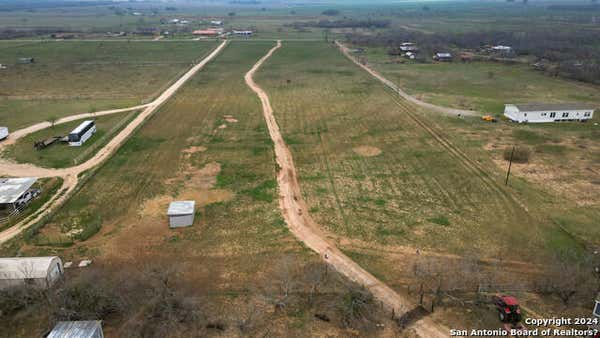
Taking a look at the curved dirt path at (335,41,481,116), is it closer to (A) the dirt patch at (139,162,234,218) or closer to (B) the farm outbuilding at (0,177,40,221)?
(A) the dirt patch at (139,162,234,218)

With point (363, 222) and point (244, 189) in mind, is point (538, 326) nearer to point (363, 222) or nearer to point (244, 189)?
point (363, 222)

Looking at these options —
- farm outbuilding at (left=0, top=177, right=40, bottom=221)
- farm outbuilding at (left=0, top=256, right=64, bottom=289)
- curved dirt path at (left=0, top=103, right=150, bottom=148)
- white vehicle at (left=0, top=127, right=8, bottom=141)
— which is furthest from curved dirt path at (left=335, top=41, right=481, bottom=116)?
white vehicle at (left=0, top=127, right=8, bottom=141)

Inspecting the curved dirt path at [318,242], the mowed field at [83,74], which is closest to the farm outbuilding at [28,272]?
the curved dirt path at [318,242]

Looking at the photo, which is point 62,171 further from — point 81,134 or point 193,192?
point 193,192

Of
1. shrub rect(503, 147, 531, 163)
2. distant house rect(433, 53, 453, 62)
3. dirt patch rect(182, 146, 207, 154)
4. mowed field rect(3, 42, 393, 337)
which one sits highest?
distant house rect(433, 53, 453, 62)

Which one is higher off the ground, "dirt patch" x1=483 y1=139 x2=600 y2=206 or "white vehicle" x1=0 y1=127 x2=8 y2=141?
"white vehicle" x1=0 y1=127 x2=8 y2=141

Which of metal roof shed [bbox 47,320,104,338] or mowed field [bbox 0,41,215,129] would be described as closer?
metal roof shed [bbox 47,320,104,338]

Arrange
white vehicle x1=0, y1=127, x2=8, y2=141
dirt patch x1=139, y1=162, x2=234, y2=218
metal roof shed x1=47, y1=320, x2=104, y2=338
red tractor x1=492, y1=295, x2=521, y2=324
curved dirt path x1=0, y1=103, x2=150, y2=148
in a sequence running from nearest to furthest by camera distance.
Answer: metal roof shed x1=47, y1=320, x2=104, y2=338, red tractor x1=492, y1=295, x2=521, y2=324, dirt patch x1=139, y1=162, x2=234, y2=218, white vehicle x1=0, y1=127, x2=8, y2=141, curved dirt path x1=0, y1=103, x2=150, y2=148

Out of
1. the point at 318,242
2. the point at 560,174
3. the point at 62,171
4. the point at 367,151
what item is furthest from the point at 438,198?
the point at 62,171
